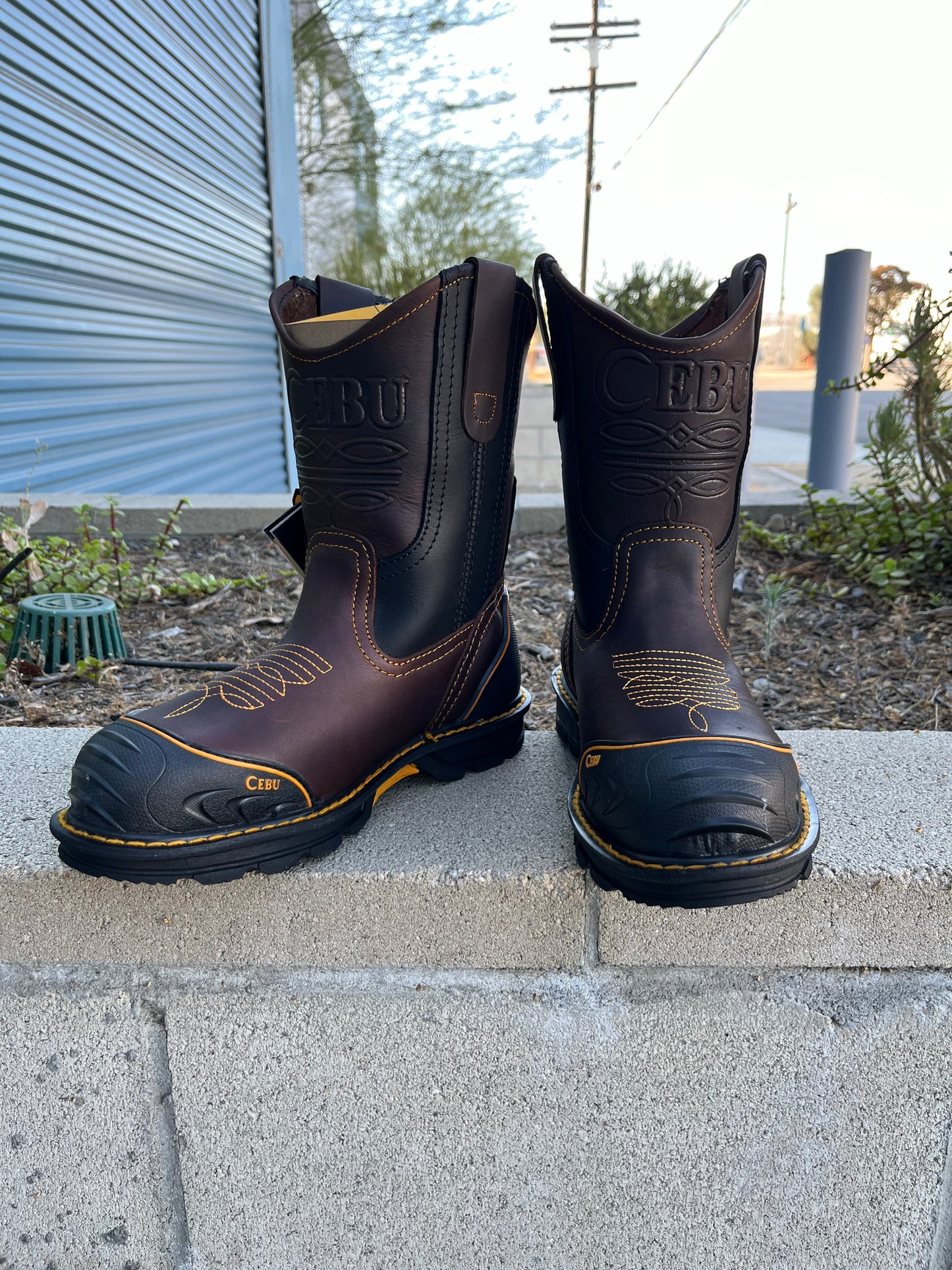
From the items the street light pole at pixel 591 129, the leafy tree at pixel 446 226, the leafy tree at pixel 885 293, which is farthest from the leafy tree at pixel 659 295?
the street light pole at pixel 591 129

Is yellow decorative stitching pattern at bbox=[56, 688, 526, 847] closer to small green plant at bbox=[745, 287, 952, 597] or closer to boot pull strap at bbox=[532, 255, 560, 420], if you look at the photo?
boot pull strap at bbox=[532, 255, 560, 420]

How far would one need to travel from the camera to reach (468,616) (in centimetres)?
111

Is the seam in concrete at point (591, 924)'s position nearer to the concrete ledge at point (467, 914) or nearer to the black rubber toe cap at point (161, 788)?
the concrete ledge at point (467, 914)

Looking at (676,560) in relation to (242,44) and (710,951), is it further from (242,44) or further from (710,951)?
(242,44)

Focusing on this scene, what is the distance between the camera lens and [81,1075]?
3.23 ft

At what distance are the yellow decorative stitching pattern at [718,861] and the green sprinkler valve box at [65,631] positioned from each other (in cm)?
135

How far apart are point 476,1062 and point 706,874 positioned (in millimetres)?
409

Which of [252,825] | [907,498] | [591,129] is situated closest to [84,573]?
[252,825]

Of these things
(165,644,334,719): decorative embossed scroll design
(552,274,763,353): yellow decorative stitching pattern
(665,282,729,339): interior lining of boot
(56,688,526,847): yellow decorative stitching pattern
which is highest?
(665,282,729,339): interior lining of boot

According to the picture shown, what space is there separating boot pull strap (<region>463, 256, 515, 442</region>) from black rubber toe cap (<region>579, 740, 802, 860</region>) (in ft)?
1.50

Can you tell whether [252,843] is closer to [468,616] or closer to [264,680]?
[264,680]

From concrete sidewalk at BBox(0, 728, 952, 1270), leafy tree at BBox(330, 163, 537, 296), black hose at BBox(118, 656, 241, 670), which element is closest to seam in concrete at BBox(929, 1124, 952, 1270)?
concrete sidewalk at BBox(0, 728, 952, 1270)

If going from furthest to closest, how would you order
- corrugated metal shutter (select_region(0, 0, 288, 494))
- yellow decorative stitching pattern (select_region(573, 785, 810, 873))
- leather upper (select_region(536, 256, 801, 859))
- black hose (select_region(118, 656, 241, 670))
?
corrugated metal shutter (select_region(0, 0, 288, 494))
black hose (select_region(118, 656, 241, 670))
leather upper (select_region(536, 256, 801, 859))
yellow decorative stitching pattern (select_region(573, 785, 810, 873))

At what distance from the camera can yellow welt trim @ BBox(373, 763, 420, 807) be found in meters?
1.04
